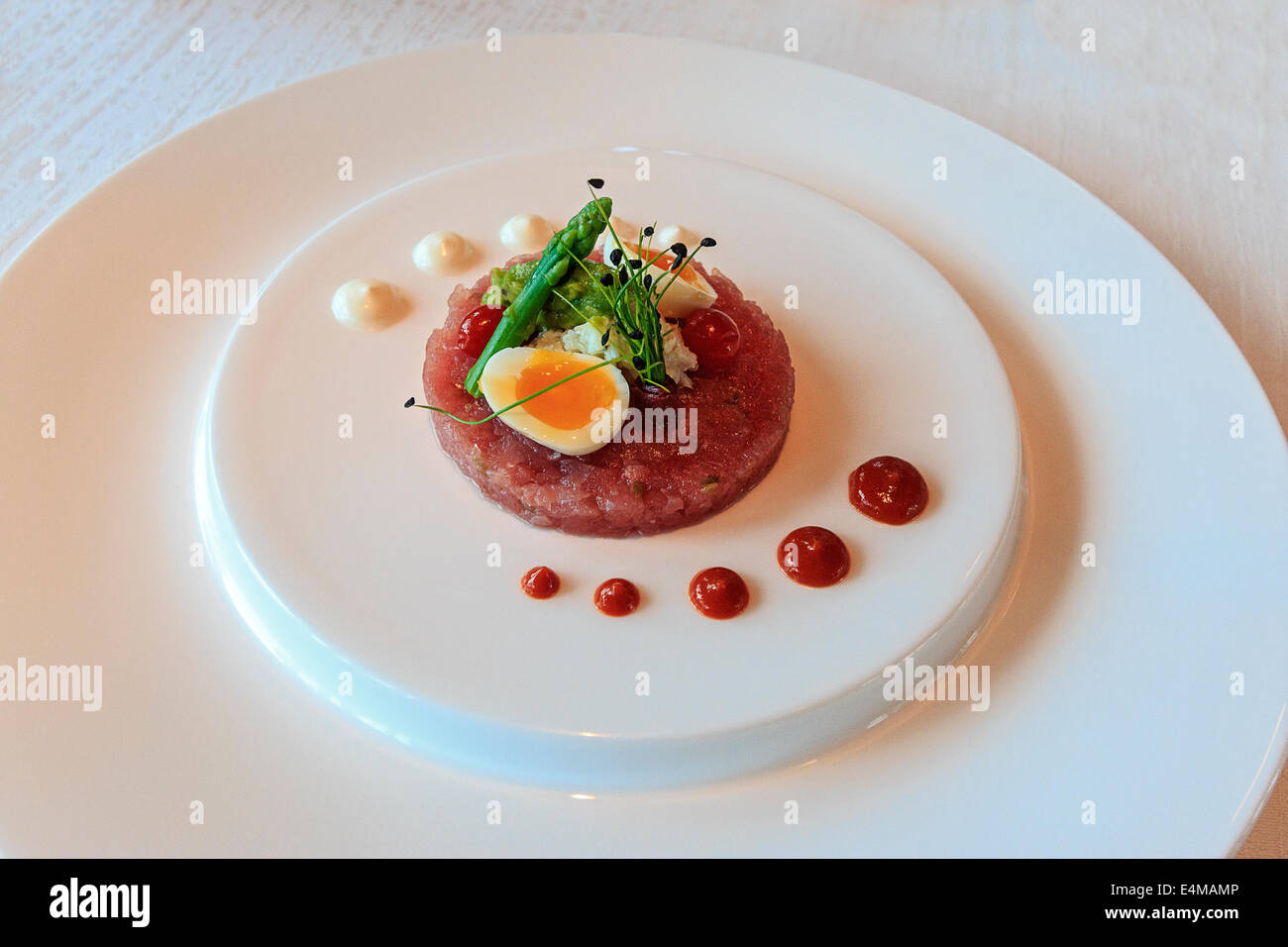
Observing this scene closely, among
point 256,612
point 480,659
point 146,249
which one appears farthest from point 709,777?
point 146,249

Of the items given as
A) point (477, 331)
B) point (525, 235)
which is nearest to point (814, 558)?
point (477, 331)

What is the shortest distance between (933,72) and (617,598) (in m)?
3.39

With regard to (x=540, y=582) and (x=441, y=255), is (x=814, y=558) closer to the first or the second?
(x=540, y=582)

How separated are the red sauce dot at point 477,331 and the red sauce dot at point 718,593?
1053mm

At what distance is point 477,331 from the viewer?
327 cm

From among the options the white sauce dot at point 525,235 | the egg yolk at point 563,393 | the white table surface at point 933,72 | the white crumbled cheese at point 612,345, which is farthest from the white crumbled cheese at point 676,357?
the white table surface at point 933,72

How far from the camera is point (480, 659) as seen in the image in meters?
2.72

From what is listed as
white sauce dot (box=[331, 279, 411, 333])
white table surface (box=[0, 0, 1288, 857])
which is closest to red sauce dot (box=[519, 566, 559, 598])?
white sauce dot (box=[331, 279, 411, 333])

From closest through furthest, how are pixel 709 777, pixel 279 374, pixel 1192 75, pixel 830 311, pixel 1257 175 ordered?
pixel 709 777, pixel 279 374, pixel 830 311, pixel 1257 175, pixel 1192 75

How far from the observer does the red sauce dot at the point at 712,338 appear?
10.6ft

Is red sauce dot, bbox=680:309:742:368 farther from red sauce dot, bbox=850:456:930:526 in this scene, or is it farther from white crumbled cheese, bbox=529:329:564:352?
red sauce dot, bbox=850:456:930:526

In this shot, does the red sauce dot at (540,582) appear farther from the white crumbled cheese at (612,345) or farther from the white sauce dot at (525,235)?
the white sauce dot at (525,235)
